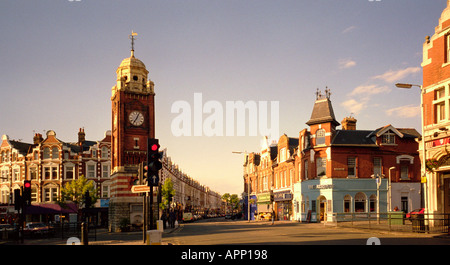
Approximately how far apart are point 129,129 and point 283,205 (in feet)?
84.4

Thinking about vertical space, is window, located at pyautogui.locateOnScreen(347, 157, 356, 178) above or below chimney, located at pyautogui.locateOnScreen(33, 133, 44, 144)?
below

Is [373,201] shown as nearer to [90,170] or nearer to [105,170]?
[105,170]

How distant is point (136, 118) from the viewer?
152 feet

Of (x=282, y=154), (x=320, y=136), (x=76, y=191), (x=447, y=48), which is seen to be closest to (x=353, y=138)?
(x=320, y=136)

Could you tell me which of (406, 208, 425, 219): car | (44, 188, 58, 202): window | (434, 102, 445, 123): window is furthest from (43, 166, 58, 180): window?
(434, 102, 445, 123): window

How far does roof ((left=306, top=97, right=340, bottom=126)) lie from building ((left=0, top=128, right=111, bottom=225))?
33559mm

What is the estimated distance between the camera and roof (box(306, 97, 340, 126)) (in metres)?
48.3

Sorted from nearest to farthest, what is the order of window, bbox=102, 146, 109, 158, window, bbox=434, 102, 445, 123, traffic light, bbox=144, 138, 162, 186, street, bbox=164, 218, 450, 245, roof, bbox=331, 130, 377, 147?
traffic light, bbox=144, 138, 162, 186, street, bbox=164, 218, 450, 245, window, bbox=434, 102, 445, 123, roof, bbox=331, 130, 377, 147, window, bbox=102, 146, 109, 158

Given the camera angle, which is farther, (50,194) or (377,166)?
(50,194)

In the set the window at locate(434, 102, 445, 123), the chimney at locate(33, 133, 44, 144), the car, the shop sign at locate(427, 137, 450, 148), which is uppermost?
the chimney at locate(33, 133, 44, 144)

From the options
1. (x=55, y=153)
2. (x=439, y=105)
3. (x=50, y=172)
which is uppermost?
(x=439, y=105)

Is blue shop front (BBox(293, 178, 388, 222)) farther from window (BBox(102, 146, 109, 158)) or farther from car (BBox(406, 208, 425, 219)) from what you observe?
window (BBox(102, 146, 109, 158))

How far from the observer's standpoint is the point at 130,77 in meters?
46.8
